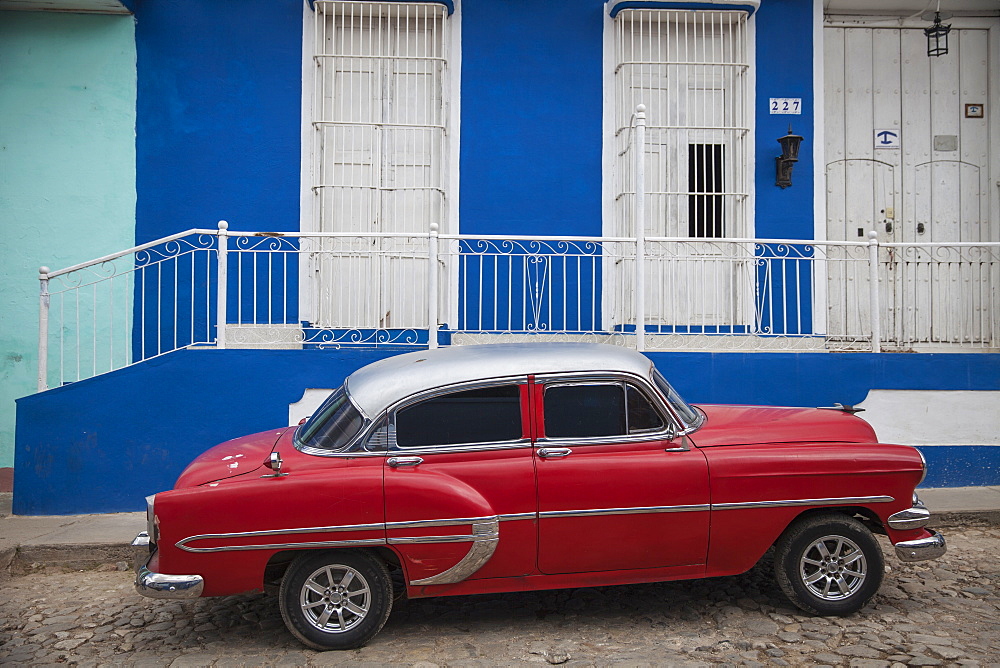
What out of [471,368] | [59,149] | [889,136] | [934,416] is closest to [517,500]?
[471,368]

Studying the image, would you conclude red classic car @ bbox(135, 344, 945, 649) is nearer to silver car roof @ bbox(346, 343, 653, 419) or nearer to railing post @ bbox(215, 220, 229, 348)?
silver car roof @ bbox(346, 343, 653, 419)

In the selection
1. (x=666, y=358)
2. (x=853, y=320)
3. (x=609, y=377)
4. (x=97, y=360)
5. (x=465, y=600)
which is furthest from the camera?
(x=853, y=320)

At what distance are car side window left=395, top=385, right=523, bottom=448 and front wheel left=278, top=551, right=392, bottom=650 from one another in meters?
0.66

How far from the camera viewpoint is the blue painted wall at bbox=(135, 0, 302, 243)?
25.8 feet

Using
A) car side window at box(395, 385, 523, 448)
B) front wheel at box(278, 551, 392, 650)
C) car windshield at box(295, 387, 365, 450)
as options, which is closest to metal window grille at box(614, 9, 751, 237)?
car side window at box(395, 385, 523, 448)

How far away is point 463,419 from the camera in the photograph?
4230mm

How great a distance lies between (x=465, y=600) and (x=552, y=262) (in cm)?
398

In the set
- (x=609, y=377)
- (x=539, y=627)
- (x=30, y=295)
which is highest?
(x=30, y=295)

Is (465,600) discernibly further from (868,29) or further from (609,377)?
(868,29)

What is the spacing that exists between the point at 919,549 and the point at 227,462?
3.70m

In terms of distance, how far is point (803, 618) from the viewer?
437 centimetres

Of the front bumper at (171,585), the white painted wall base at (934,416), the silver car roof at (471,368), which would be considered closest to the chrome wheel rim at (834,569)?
the silver car roof at (471,368)

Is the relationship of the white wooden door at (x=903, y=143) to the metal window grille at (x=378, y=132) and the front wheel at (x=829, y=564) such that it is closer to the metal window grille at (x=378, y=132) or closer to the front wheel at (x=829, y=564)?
the metal window grille at (x=378, y=132)

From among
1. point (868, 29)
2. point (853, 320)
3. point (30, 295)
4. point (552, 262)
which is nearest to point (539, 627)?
point (552, 262)
